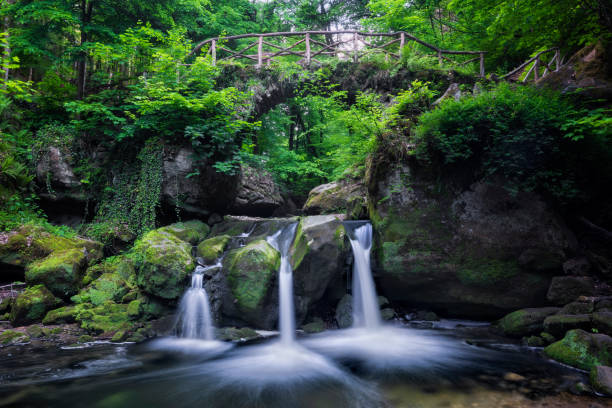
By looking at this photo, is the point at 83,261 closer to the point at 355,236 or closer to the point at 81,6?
the point at 355,236

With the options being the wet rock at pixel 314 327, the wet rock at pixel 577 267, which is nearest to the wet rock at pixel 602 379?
the wet rock at pixel 577 267

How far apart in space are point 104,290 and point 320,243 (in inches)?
Result: 207

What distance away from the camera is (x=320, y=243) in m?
6.46

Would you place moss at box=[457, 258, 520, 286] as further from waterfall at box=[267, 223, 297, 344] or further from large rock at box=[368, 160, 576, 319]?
waterfall at box=[267, 223, 297, 344]

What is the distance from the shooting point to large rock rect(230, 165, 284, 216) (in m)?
10.7

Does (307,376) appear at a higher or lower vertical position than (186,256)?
lower

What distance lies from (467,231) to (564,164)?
7.89 ft

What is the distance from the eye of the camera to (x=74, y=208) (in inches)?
352

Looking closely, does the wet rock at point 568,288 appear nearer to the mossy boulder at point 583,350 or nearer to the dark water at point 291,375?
the mossy boulder at point 583,350

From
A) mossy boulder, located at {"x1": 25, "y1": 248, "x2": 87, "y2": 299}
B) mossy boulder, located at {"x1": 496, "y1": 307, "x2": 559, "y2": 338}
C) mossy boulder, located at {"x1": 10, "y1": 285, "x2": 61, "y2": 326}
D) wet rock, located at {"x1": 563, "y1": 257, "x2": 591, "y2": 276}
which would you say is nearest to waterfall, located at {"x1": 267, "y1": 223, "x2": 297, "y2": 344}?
mossy boulder, located at {"x1": 496, "y1": 307, "x2": 559, "y2": 338}

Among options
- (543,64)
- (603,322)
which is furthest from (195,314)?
(543,64)

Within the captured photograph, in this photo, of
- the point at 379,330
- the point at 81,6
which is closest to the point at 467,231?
the point at 379,330

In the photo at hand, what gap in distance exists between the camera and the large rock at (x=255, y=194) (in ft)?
35.2

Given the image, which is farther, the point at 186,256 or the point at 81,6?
the point at 81,6
